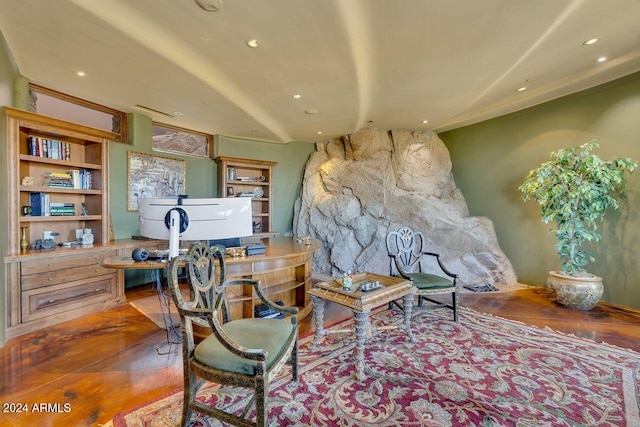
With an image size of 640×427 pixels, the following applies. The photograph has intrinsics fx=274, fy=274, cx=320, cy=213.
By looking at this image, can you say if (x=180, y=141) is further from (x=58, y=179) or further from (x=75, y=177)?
(x=58, y=179)

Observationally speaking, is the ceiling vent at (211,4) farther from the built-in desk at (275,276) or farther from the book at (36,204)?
the book at (36,204)

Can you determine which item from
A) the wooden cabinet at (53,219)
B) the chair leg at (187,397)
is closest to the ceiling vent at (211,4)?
the wooden cabinet at (53,219)

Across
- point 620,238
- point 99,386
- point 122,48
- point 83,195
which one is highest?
point 122,48

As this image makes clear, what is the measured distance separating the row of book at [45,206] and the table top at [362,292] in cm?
314

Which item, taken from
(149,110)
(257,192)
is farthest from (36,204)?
(257,192)

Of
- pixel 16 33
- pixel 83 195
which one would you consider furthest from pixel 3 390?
pixel 16 33

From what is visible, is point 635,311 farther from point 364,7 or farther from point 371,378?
point 364,7

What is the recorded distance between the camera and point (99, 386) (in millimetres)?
1874

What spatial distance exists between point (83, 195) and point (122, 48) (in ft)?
7.12

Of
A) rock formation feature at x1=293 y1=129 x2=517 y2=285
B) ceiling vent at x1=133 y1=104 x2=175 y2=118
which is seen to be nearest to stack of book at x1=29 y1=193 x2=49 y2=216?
ceiling vent at x1=133 y1=104 x2=175 y2=118

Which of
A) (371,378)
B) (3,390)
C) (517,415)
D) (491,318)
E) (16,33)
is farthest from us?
(491,318)

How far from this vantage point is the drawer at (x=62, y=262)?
267 centimetres

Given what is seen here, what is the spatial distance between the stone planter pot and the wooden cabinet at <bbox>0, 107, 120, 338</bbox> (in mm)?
5533

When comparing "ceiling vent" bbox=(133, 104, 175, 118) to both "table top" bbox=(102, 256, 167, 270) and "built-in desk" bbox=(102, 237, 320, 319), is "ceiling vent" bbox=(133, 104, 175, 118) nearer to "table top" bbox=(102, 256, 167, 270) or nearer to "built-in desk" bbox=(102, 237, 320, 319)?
"built-in desk" bbox=(102, 237, 320, 319)
